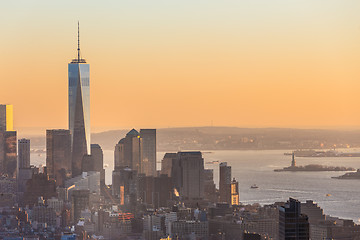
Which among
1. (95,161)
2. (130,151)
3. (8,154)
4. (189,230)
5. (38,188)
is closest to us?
(189,230)

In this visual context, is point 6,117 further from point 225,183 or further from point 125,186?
point 225,183

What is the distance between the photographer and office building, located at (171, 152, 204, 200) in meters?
37.5

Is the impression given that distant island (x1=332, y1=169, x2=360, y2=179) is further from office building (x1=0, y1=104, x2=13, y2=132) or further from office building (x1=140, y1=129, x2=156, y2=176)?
office building (x1=0, y1=104, x2=13, y2=132)

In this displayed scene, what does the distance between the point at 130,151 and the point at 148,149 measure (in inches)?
40.6

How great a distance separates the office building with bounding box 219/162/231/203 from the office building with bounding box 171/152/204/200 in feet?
2.68

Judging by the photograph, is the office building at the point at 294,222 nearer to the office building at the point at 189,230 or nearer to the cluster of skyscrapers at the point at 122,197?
the cluster of skyscrapers at the point at 122,197

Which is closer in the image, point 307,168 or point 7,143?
point 7,143

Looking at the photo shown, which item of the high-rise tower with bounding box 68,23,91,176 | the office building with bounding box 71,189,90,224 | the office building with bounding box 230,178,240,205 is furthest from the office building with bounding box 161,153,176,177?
the high-rise tower with bounding box 68,23,91,176

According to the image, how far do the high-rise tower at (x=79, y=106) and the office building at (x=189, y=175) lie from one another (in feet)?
25.0

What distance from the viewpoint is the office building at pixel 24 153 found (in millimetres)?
44688

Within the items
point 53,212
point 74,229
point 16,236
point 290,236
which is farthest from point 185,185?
point 290,236

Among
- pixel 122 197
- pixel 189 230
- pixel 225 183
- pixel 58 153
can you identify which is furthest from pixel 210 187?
pixel 58 153

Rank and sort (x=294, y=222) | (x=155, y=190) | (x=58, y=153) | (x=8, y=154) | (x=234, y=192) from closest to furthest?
1. (x=294, y=222)
2. (x=155, y=190)
3. (x=234, y=192)
4. (x=8, y=154)
5. (x=58, y=153)

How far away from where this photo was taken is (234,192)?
3800 cm
